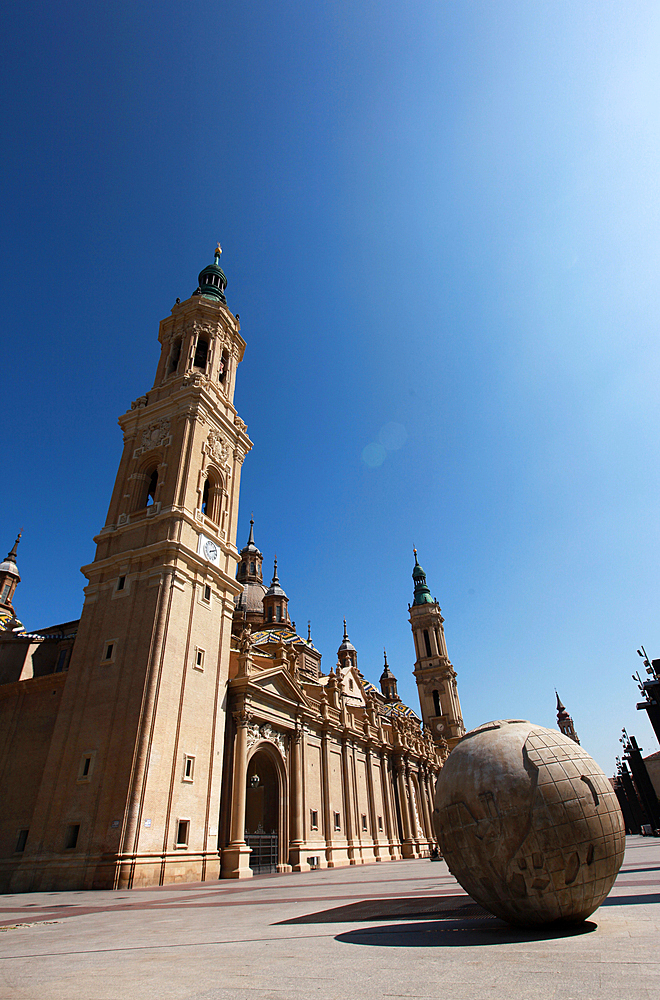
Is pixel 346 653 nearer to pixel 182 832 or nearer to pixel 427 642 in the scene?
pixel 427 642

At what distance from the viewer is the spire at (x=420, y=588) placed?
79750 mm

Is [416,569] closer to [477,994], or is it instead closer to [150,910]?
[150,910]

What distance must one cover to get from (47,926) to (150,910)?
9.05ft

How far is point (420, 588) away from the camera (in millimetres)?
81750

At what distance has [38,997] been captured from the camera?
167 inches

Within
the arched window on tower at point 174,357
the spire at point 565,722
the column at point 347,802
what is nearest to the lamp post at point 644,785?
the column at point 347,802

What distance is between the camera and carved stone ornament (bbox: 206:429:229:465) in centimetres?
3195

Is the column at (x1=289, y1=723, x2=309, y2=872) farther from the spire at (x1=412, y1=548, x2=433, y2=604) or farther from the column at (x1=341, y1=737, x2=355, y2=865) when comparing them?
the spire at (x1=412, y1=548, x2=433, y2=604)

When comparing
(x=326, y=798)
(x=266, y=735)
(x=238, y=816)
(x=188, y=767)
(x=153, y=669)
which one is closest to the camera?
(x=153, y=669)

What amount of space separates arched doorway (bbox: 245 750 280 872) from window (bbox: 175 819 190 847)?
4940mm

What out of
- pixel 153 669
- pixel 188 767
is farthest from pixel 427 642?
pixel 153 669

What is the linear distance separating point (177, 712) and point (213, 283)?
32.5 meters

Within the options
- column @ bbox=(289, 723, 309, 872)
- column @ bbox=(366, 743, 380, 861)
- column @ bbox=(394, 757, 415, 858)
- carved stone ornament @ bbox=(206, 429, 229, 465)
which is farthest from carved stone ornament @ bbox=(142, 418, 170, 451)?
column @ bbox=(394, 757, 415, 858)

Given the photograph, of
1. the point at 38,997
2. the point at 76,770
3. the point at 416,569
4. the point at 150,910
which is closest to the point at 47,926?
the point at 150,910
